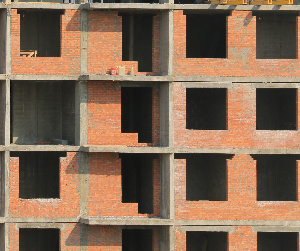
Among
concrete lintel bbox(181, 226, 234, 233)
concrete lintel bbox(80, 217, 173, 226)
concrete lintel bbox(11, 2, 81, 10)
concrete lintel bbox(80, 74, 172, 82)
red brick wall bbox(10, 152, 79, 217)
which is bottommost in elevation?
concrete lintel bbox(181, 226, 234, 233)

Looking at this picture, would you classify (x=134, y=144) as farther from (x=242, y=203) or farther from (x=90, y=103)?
(x=242, y=203)

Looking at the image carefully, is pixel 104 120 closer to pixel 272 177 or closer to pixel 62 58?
pixel 62 58

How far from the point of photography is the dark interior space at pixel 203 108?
27.0m

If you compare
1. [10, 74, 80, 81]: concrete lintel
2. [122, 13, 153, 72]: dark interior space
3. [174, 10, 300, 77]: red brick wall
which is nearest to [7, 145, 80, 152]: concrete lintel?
[10, 74, 80, 81]: concrete lintel

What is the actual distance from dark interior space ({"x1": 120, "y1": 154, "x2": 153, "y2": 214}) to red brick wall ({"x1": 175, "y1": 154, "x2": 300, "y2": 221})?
6.98 feet

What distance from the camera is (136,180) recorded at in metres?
27.4

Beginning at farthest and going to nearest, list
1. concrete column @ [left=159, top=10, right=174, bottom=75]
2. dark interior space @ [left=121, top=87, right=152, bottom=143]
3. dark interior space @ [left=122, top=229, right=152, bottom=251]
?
dark interior space @ [left=122, top=229, right=152, bottom=251] < dark interior space @ [left=121, top=87, right=152, bottom=143] < concrete column @ [left=159, top=10, right=174, bottom=75]

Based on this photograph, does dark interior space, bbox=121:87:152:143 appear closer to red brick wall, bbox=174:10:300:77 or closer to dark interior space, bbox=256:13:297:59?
red brick wall, bbox=174:10:300:77

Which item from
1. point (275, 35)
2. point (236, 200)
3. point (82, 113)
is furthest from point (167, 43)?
point (236, 200)

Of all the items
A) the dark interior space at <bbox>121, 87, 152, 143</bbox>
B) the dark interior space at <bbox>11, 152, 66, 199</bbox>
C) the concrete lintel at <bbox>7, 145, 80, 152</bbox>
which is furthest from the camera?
the dark interior space at <bbox>121, 87, 152, 143</bbox>

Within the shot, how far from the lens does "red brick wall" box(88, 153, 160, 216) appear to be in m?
24.8

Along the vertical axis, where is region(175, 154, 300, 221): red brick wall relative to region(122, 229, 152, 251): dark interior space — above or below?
above

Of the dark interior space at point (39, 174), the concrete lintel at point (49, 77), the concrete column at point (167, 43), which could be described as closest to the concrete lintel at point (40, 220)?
the dark interior space at point (39, 174)

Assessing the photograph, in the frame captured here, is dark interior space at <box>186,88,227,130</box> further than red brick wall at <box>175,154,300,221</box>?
Yes
